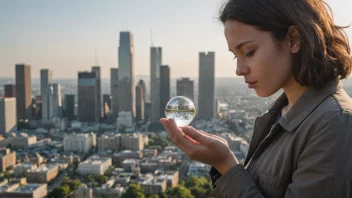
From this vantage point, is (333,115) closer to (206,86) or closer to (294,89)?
(294,89)

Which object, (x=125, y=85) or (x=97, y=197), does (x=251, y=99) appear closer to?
(x=125, y=85)

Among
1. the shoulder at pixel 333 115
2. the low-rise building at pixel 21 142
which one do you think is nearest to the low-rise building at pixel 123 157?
the low-rise building at pixel 21 142

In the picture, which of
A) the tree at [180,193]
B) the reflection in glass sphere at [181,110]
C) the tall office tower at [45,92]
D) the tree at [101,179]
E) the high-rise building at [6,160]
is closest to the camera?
the reflection in glass sphere at [181,110]

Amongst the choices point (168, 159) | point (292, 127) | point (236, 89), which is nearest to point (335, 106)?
Result: point (292, 127)

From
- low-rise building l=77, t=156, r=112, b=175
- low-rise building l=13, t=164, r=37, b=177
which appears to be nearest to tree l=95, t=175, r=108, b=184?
low-rise building l=77, t=156, r=112, b=175

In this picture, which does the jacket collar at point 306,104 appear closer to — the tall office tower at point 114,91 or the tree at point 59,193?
the tree at point 59,193

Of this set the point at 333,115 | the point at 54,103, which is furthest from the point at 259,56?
the point at 54,103
